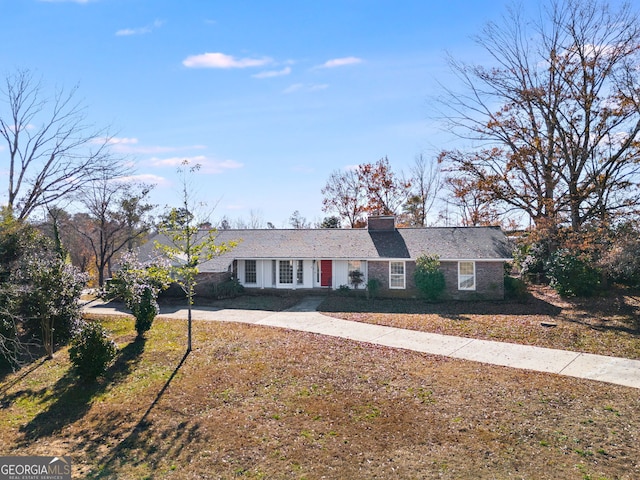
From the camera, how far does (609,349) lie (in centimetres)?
1359

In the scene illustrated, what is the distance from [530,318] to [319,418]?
40.0 feet

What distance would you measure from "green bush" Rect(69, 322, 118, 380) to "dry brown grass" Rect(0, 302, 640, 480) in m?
0.49

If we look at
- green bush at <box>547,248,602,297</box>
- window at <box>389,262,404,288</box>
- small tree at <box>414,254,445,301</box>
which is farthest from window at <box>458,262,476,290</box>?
green bush at <box>547,248,602,297</box>

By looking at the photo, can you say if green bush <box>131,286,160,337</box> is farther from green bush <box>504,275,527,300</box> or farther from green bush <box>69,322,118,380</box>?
green bush <box>504,275,527,300</box>

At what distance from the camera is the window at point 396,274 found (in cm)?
2320

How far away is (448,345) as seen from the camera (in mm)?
14469

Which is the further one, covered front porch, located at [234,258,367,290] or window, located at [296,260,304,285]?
window, located at [296,260,304,285]

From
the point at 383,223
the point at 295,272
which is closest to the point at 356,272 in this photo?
the point at 295,272

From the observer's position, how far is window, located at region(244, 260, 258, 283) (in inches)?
993

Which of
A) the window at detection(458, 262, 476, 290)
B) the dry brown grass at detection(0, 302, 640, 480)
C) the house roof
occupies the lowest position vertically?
the dry brown grass at detection(0, 302, 640, 480)

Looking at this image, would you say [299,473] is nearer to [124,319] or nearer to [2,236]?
[2,236]

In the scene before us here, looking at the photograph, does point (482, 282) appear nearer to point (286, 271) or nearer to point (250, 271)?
point (286, 271)

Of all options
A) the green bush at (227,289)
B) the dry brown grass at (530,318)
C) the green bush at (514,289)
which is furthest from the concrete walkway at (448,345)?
the green bush at (514,289)

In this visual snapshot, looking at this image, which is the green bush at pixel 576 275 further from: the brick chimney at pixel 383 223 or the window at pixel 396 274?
the brick chimney at pixel 383 223
